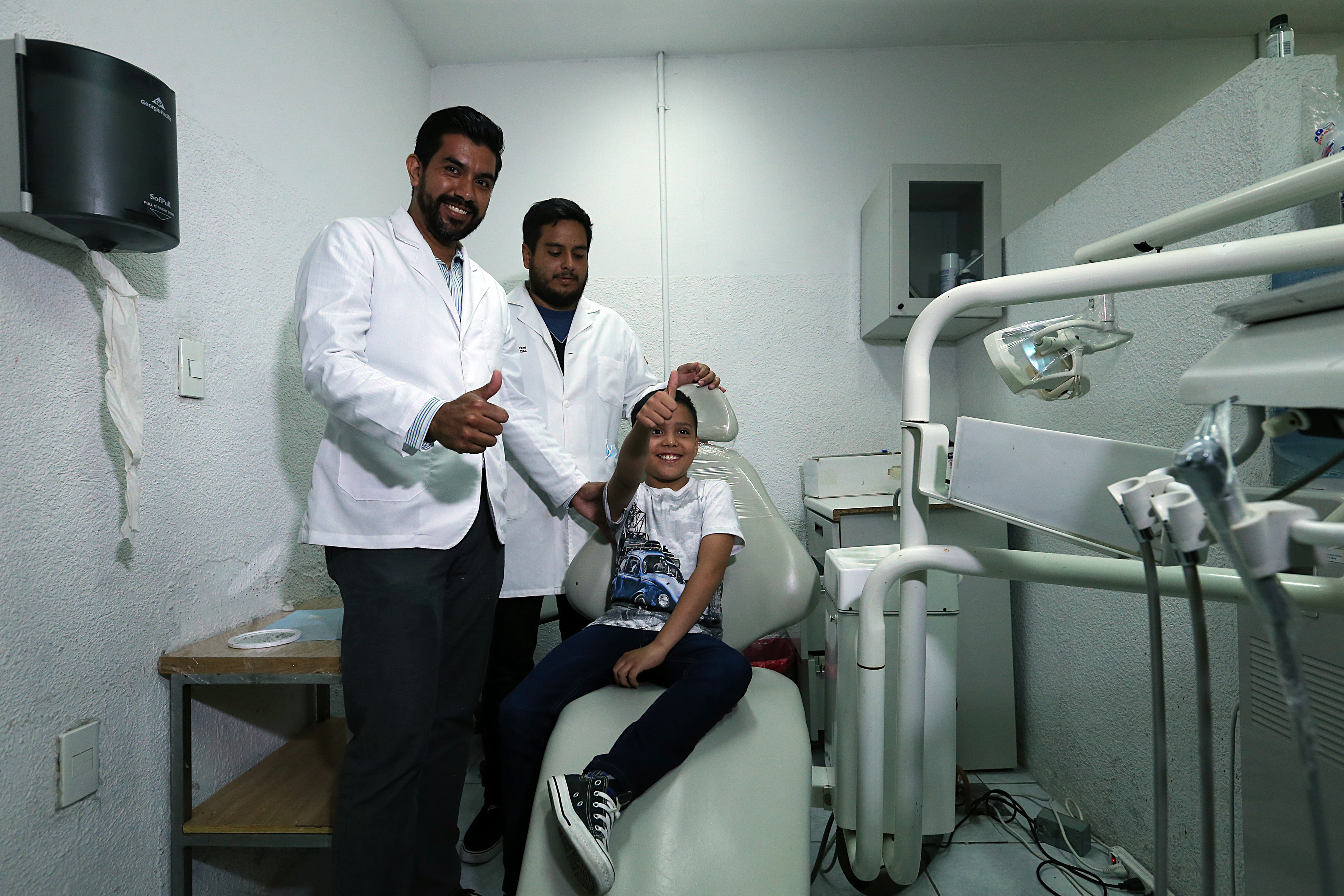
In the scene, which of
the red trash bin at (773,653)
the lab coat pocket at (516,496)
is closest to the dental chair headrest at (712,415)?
the lab coat pocket at (516,496)

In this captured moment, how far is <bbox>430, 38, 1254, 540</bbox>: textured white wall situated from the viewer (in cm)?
270

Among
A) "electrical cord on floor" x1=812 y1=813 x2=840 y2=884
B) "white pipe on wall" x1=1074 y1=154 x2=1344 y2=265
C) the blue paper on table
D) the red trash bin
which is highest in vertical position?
"white pipe on wall" x1=1074 y1=154 x2=1344 y2=265

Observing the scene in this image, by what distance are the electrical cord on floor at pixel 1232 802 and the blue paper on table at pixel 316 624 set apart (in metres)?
1.63

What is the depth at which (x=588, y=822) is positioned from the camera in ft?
3.48

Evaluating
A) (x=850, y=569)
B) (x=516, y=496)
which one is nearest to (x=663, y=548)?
(x=516, y=496)

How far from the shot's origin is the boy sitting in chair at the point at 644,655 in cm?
112

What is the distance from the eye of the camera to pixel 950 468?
814 millimetres

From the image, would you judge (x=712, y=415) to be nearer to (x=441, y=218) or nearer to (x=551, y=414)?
(x=551, y=414)

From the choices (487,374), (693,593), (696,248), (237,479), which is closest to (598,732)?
(693,593)

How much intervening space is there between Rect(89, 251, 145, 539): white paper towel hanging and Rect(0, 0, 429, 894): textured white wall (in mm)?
48

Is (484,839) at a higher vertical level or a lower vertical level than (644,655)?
lower

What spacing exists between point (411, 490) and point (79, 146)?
2.30 feet

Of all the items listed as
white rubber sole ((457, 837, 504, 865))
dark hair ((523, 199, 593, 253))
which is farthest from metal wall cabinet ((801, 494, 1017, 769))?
dark hair ((523, 199, 593, 253))

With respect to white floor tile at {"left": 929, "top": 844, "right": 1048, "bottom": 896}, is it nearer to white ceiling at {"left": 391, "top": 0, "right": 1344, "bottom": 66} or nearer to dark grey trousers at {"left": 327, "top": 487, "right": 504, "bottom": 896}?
dark grey trousers at {"left": 327, "top": 487, "right": 504, "bottom": 896}
